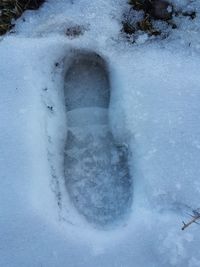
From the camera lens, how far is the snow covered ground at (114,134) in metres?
1.99

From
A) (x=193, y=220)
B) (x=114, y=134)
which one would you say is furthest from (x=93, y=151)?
(x=193, y=220)

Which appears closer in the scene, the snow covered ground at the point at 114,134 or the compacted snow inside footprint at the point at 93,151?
the snow covered ground at the point at 114,134

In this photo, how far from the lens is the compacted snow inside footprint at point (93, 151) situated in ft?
7.12

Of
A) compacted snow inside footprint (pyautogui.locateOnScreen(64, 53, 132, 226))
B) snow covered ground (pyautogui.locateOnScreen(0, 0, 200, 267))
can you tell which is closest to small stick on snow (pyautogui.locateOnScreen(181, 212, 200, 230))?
snow covered ground (pyautogui.locateOnScreen(0, 0, 200, 267))

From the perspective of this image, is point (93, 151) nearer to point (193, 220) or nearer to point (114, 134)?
point (114, 134)

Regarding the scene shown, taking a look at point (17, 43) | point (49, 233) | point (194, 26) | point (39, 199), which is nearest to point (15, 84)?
point (17, 43)

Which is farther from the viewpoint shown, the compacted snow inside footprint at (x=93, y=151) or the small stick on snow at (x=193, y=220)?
the compacted snow inside footprint at (x=93, y=151)

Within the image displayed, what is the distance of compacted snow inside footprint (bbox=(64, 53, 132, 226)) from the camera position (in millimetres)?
2170

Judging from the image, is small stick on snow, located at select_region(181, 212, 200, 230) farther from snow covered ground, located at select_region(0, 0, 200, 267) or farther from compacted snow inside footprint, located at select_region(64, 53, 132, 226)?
compacted snow inside footprint, located at select_region(64, 53, 132, 226)

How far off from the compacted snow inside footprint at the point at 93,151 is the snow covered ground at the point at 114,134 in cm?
5

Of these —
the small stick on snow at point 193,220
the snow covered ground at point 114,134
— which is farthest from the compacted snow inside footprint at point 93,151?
Result: the small stick on snow at point 193,220

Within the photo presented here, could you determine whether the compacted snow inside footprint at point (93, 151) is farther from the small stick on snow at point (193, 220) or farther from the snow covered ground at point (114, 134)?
the small stick on snow at point (193, 220)

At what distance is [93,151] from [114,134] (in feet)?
0.48

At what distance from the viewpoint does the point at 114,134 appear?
2.28 meters
